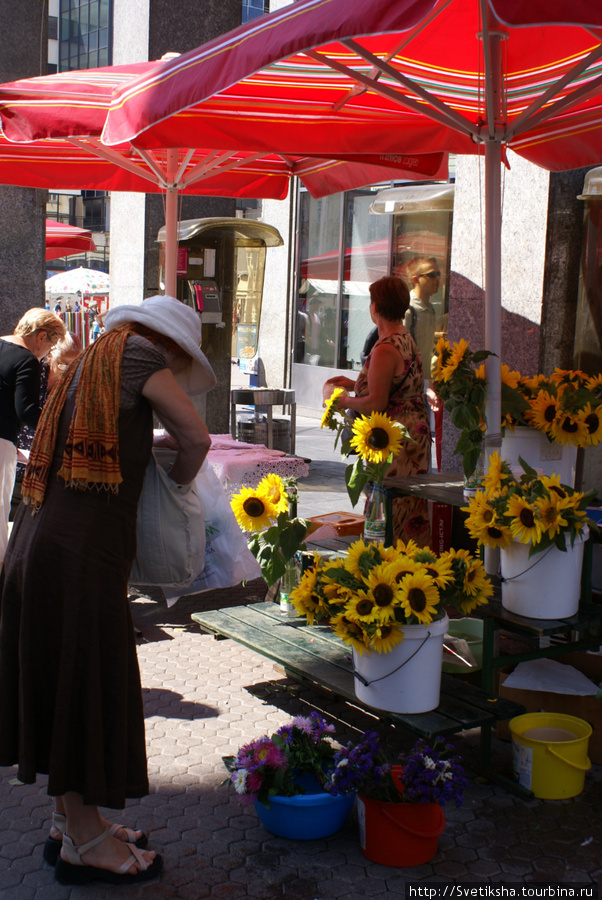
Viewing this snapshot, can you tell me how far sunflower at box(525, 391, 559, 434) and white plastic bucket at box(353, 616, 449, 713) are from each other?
3.34ft

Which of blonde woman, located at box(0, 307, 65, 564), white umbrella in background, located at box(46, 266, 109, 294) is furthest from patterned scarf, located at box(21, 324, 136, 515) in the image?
white umbrella in background, located at box(46, 266, 109, 294)

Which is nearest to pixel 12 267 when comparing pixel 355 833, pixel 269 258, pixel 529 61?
pixel 529 61

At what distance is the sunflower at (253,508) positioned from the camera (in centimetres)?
402

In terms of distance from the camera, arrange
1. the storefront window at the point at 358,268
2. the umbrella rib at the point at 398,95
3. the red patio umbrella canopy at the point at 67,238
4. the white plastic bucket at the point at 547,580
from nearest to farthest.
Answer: the white plastic bucket at the point at 547,580 < the umbrella rib at the point at 398,95 < the storefront window at the point at 358,268 < the red patio umbrella canopy at the point at 67,238

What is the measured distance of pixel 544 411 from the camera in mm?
3789

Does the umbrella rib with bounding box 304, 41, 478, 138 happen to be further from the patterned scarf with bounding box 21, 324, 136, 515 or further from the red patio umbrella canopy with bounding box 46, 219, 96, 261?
the red patio umbrella canopy with bounding box 46, 219, 96, 261

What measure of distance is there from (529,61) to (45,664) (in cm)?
365

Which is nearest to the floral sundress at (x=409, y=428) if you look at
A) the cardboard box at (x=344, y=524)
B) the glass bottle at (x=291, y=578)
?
the cardboard box at (x=344, y=524)

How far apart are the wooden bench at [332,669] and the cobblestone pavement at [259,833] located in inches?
9.7

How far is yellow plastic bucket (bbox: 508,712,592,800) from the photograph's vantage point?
341 centimetres

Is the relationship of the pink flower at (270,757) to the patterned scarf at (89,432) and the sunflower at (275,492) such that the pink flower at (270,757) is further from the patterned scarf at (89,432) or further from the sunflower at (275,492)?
the sunflower at (275,492)

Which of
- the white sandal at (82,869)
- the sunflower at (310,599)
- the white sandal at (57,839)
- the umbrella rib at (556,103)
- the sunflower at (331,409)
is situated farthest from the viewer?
the sunflower at (331,409)

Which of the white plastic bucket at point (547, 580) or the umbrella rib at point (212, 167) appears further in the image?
the umbrella rib at point (212, 167)

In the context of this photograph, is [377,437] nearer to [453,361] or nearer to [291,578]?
[453,361]
